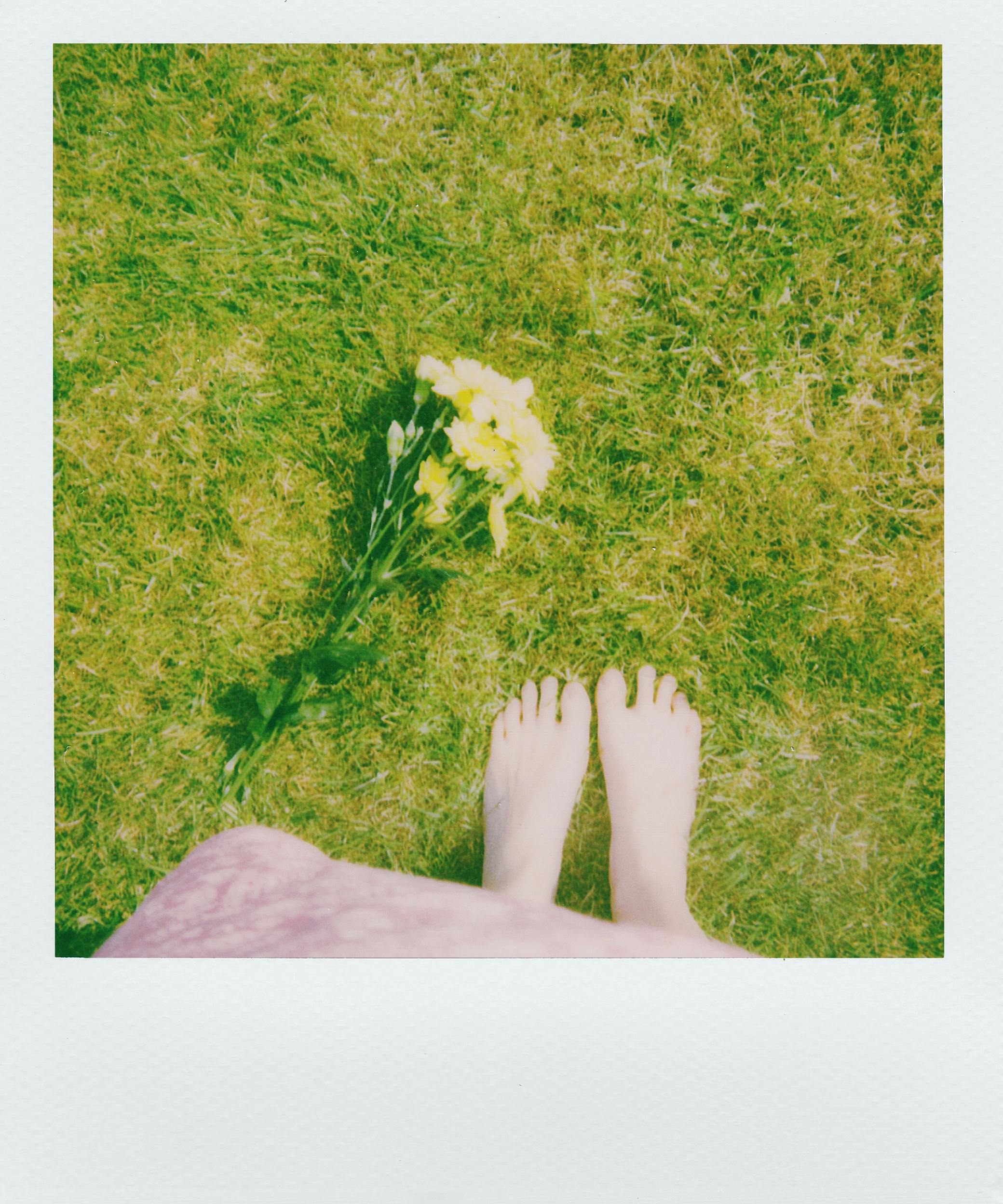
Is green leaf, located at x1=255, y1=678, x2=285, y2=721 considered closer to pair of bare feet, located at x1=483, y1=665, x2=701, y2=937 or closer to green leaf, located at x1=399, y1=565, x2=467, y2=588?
green leaf, located at x1=399, y1=565, x2=467, y2=588

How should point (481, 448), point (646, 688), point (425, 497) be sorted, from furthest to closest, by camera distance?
point (646, 688)
point (425, 497)
point (481, 448)

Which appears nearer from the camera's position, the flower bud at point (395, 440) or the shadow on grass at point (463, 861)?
the flower bud at point (395, 440)

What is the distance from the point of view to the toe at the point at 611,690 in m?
1.55

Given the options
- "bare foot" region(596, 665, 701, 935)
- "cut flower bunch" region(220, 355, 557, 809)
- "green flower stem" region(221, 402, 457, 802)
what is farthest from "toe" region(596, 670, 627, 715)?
"green flower stem" region(221, 402, 457, 802)

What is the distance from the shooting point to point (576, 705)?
1.56m

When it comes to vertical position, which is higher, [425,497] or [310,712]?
[425,497]

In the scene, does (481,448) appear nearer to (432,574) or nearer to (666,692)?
(432,574)

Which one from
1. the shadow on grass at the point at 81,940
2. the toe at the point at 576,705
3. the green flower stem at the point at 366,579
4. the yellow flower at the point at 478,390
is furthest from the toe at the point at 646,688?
the shadow on grass at the point at 81,940

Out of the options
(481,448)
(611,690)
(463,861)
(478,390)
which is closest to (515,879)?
(463,861)

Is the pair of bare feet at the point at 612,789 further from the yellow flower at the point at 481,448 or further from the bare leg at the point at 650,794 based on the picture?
the yellow flower at the point at 481,448

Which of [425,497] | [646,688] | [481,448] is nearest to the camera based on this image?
[481,448]

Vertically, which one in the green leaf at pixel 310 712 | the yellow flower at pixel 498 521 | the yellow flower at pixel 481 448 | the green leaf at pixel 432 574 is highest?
the yellow flower at pixel 481 448

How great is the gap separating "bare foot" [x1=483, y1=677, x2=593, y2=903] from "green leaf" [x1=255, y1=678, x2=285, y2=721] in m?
0.45
